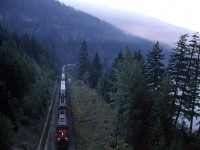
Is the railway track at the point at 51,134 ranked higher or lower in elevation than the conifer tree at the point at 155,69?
lower

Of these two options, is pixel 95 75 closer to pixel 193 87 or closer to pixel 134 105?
pixel 134 105

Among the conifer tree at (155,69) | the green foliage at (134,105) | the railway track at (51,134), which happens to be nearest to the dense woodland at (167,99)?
the green foliage at (134,105)

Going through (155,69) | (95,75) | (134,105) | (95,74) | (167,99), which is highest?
(155,69)

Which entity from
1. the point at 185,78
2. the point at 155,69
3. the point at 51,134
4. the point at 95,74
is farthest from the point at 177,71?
the point at 95,74

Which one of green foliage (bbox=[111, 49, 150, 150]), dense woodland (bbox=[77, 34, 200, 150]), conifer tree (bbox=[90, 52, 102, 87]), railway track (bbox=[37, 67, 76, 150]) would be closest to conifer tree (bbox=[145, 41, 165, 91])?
dense woodland (bbox=[77, 34, 200, 150])

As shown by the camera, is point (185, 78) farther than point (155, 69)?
No

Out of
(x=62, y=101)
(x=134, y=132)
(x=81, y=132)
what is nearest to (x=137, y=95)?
(x=134, y=132)

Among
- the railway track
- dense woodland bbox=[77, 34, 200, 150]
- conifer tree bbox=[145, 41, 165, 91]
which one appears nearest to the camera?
dense woodland bbox=[77, 34, 200, 150]

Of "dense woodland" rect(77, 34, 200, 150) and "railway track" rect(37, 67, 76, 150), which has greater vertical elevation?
"dense woodland" rect(77, 34, 200, 150)

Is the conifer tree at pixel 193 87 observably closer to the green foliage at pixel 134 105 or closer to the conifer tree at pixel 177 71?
the conifer tree at pixel 177 71

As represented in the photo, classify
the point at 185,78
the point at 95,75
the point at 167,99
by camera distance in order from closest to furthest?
the point at 167,99
the point at 185,78
the point at 95,75

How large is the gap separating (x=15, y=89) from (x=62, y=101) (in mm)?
19035

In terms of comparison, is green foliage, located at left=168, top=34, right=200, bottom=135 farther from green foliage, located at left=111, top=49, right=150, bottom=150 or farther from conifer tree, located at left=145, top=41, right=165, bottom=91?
conifer tree, located at left=145, top=41, right=165, bottom=91

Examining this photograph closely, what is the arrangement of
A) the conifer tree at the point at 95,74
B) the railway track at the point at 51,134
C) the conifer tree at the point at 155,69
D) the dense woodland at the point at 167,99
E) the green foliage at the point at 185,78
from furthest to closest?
the conifer tree at the point at 95,74
the conifer tree at the point at 155,69
the railway track at the point at 51,134
the green foliage at the point at 185,78
the dense woodland at the point at 167,99
